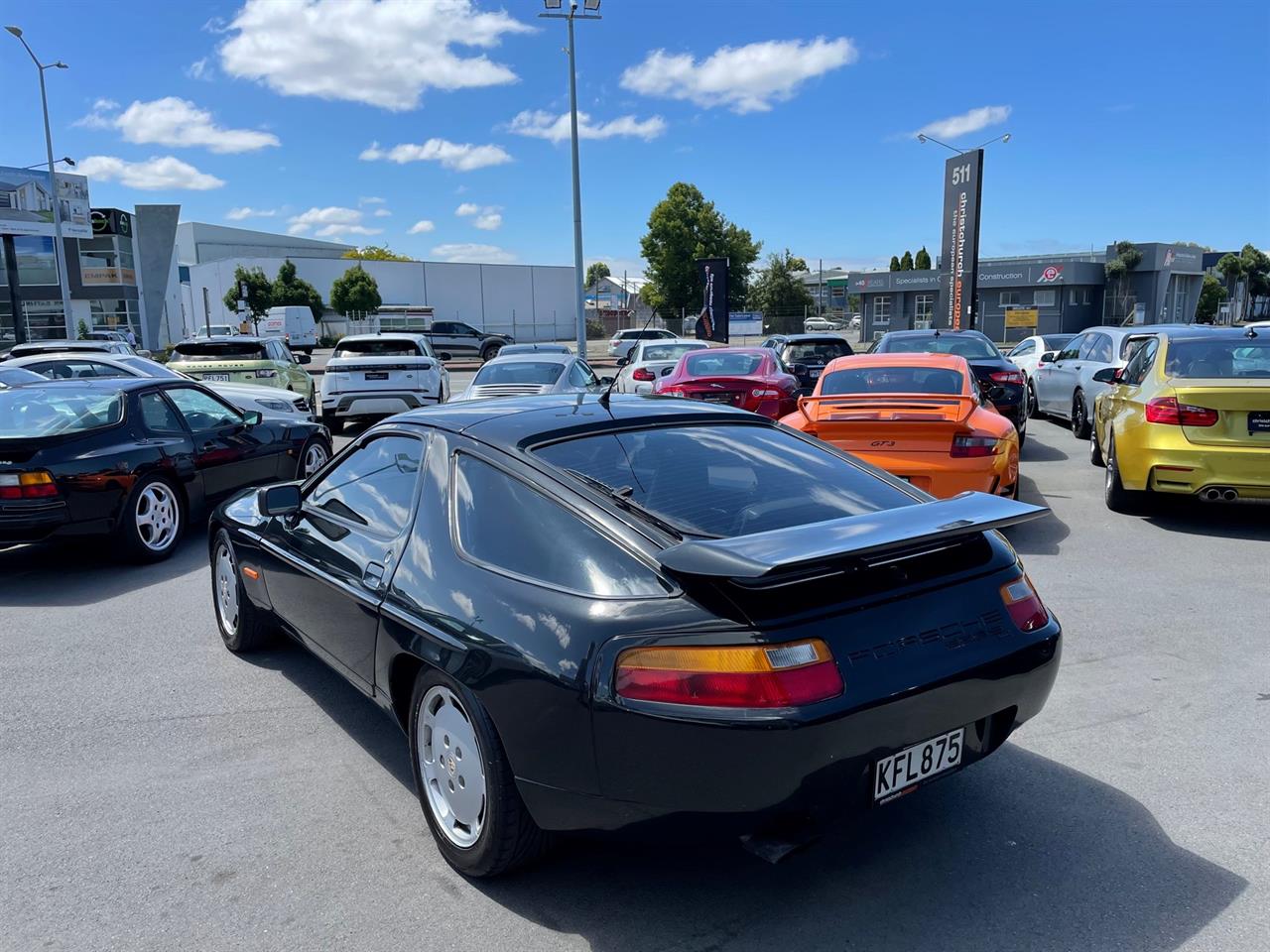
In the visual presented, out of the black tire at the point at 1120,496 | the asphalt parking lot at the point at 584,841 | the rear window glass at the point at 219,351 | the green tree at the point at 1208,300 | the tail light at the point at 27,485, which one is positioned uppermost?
the green tree at the point at 1208,300

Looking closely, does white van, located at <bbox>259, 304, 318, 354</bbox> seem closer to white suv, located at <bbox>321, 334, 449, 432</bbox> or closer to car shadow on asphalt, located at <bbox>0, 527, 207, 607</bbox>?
white suv, located at <bbox>321, 334, 449, 432</bbox>

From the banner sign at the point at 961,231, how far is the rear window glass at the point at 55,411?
26489 mm

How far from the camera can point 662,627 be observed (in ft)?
8.23

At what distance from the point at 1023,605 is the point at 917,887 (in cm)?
93

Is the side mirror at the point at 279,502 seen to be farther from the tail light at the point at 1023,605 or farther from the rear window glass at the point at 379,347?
the rear window glass at the point at 379,347

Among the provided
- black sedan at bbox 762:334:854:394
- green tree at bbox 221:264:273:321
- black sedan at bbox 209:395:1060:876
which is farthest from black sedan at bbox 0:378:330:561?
green tree at bbox 221:264:273:321

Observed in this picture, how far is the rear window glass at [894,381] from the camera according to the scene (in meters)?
8.44

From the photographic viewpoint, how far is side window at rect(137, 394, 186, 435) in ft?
25.0

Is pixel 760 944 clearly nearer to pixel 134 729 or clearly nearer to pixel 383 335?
pixel 134 729

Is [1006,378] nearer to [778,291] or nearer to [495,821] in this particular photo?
[495,821]

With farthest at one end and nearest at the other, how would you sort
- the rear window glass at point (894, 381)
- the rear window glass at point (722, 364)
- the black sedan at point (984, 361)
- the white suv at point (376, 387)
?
1. the white suv at point (376, 387)
2. the rear window glass at point (722, 364)
3. the black sedan at point (984, 361)
4. the rear window glass at point (894, 381)

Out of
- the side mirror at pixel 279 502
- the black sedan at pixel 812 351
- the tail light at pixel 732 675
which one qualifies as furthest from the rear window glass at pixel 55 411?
the black sedan at pixel 812 351

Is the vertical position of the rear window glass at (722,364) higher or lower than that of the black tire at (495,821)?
higher

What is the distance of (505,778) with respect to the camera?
2775 millimetres
